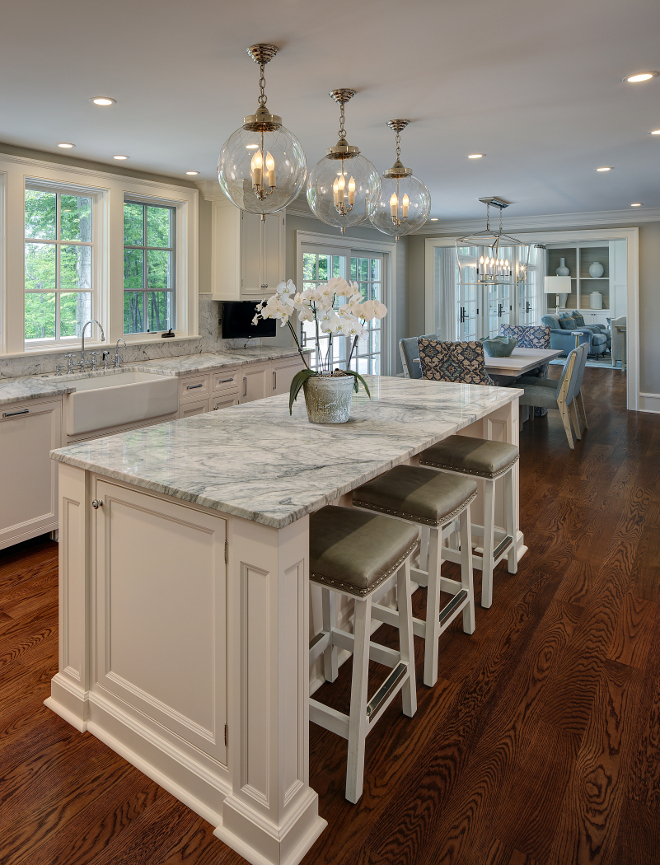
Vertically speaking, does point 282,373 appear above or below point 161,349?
below

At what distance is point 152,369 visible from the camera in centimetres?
437

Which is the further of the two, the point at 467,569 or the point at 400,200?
the point at 400,200

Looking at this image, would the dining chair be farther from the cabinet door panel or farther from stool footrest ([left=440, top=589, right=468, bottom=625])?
the cabinet door panel

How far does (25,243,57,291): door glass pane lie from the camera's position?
4.05 m

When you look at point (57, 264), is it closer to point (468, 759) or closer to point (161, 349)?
point (161, 349)

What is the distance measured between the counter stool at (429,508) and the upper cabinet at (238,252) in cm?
331

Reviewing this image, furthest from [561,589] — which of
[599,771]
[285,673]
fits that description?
[285,673]

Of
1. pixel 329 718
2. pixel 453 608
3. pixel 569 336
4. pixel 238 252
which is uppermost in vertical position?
pixel 238 252

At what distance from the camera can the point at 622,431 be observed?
6387 mm

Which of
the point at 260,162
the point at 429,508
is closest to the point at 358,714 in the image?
the point at 429,508

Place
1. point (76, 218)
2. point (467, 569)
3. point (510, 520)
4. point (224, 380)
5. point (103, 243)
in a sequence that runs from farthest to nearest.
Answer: point (224, 380) → point (103, 243) → point (76, 218) → point (510, 520) → point (467, 569)

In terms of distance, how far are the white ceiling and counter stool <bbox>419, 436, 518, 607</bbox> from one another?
1616mm

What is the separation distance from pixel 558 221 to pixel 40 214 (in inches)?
232

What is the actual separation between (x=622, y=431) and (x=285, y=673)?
587 centimetres
